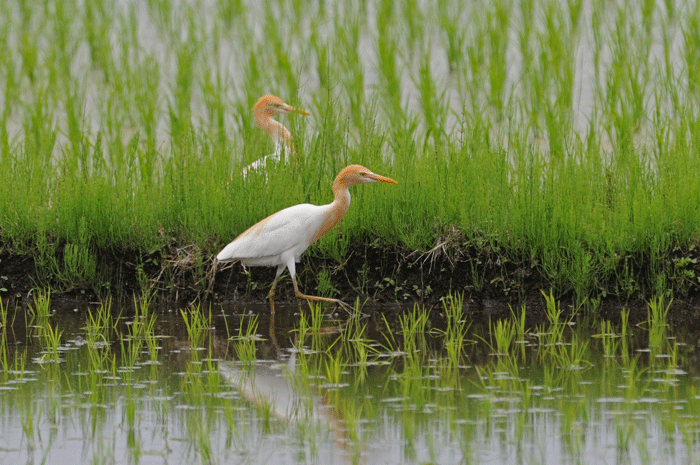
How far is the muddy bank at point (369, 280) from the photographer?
274 inches

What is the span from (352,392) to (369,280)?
8.38 feet

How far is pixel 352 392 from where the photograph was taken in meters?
4.79

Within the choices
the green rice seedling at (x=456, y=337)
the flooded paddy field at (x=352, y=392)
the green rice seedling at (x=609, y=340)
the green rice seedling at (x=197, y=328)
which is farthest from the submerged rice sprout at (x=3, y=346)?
the green rice seedling at (x=609, y=340)

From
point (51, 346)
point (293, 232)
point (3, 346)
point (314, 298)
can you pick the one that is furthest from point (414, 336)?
point (3, 346)

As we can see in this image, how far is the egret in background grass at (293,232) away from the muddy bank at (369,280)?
1.31 ft

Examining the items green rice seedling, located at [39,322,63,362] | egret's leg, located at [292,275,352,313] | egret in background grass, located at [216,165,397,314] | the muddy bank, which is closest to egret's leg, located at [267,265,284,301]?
egret in background grass, located at [216,165,397,314]

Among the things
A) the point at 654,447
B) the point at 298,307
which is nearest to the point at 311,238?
the point at 298,307

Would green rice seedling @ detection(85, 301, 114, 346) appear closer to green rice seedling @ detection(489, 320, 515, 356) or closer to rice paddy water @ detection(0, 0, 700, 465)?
rice paddy water @ detection(0, 0, 700, 465)

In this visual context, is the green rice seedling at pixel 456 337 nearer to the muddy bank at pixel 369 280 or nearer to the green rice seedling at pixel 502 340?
the green rice seedling at pixel 502 340

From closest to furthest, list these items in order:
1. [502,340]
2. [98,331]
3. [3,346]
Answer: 1. [502,340]
2. [3,346]
3. [98,331]

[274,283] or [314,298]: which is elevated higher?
[274,283]

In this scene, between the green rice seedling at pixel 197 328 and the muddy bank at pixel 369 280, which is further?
the muddy bank at pixel 369 280

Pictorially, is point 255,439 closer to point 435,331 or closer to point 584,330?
point 435,331

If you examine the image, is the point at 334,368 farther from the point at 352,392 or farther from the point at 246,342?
the point at 246,342
